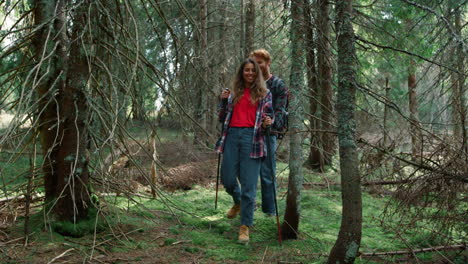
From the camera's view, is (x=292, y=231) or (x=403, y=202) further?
(x=292, y=231)

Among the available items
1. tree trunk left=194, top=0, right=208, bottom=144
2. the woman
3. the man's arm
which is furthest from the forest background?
tree trunk left=194, top=0, right=208, bottom=144

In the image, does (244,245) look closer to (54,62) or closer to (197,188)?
(54,62)

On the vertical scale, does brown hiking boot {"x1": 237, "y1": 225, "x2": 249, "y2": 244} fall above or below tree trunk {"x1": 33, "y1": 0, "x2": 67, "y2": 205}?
below

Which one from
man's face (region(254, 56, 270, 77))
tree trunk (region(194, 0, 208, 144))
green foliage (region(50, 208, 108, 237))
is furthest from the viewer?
tree trunk (region(194, 0, 208, 144))

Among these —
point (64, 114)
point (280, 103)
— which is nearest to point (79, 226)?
point (64, 114)

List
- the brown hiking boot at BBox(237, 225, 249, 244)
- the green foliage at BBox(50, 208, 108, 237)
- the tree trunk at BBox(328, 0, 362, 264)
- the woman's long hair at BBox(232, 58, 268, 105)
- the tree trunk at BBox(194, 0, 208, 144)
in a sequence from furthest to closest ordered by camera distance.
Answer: the tree trunk at BBox(194, 0, 208, 144)
the woman's long hair at BBox(232, 58, 268, 105)
the brown hiking boot at BBox(237, 225, 249, 244)
the green foliage at BBox(50, 208, 108, 237)
the tree trunk at BBox(328, 0, 362, 264)

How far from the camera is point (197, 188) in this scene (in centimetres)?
779

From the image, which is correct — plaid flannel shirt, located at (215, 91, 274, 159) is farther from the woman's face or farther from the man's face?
the man's face

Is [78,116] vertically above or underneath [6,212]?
above

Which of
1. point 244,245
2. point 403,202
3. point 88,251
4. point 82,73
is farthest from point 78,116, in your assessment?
point 403,202

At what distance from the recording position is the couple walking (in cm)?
430

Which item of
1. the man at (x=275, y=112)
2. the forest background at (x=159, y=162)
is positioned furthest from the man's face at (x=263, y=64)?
the forest background at (x=159, y=162)

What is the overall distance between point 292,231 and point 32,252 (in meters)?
2.65

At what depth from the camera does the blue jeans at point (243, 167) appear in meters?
4.30
